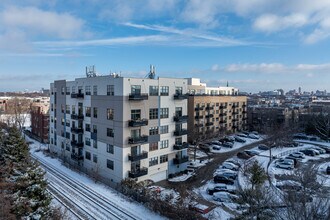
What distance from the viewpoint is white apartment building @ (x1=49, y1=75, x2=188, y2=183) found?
35500 mm

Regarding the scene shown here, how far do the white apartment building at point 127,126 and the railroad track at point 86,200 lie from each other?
478 cm

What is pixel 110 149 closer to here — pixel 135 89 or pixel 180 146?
pixel 135 89

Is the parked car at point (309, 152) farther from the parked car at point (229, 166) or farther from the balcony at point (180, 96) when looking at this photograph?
the balcony at point (180, 96)

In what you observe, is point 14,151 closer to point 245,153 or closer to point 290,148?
point 245,153

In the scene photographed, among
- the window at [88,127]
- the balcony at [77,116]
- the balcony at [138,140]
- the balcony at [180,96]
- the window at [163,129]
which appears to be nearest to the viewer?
the balcony at [138,140]

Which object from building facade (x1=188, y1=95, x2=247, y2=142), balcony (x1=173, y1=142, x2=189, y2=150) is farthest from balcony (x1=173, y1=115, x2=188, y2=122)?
building facade (x1=188, y1=95, x2=247, y2=142)

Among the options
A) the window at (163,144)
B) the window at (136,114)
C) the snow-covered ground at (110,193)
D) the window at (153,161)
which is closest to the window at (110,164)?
the snow-covered ground at (110,193)

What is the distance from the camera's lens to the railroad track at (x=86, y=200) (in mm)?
26417

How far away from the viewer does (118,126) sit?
35.7m

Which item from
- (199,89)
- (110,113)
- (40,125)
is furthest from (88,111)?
(199,89)

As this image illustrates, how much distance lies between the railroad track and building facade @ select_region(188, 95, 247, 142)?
3345cm

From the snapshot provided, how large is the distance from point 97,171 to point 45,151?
75.1 feet

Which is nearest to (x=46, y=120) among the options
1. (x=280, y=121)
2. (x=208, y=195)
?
(x=208, y=195)

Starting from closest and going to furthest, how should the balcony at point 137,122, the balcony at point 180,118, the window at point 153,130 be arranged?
the balcony at point 137,122 → the window at point 153,130 → the balcony at point 180,118
